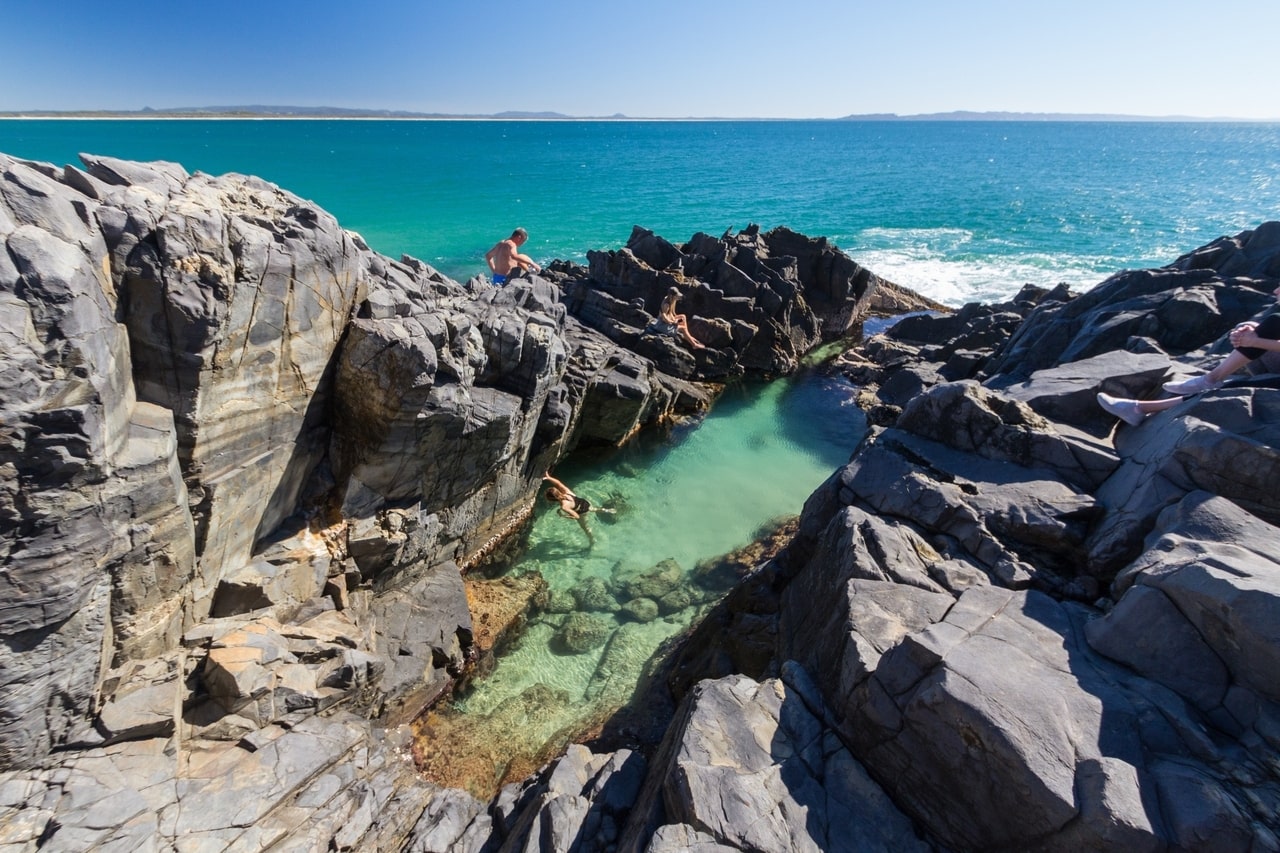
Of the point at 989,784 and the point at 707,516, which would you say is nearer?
the point at 989,784

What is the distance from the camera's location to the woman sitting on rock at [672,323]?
2802 cm

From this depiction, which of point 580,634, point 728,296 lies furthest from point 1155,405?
point 728,296

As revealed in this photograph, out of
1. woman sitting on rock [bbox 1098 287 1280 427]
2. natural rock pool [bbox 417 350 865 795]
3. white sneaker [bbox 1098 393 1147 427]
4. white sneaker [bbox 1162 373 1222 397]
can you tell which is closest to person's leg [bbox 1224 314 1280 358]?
woman sitting on rock [bbox 1098 287 1280 427]

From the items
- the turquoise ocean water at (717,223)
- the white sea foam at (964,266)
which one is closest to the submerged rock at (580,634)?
the turquoise ocean water at (717,223)

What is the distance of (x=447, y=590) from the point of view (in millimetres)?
14336

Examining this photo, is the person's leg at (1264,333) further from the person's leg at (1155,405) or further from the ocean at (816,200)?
the ocean at (816,200)

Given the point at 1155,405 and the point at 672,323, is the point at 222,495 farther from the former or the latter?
the point at 672,323

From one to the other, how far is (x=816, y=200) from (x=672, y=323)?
6943 cm

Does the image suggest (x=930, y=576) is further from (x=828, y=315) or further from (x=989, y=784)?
(x=828, y=315)

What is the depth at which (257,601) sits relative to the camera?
10969 millimetres

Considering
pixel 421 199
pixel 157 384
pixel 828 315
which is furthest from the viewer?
pixel 421 199

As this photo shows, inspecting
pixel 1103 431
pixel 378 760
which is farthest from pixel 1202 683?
pixel 378 760

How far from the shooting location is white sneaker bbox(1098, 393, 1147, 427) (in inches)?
435

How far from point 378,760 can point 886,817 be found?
26.2 ft
